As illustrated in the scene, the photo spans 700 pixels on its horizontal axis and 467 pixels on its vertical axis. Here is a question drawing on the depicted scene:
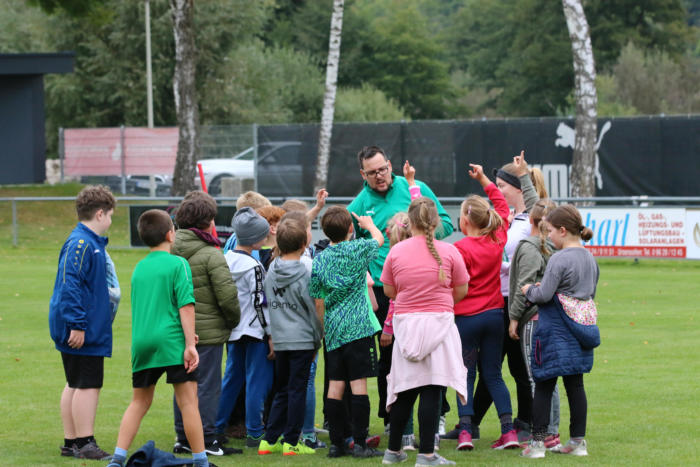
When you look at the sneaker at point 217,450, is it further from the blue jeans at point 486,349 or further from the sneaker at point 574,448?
the sneaker at point 574,448

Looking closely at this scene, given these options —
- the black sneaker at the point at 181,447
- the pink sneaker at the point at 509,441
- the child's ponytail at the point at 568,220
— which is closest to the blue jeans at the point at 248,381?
the black sneaker at the point at 181,447

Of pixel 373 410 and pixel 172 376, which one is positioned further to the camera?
pixel 373 410

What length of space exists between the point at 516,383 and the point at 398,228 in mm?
1501

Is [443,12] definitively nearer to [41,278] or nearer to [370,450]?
[41,278]

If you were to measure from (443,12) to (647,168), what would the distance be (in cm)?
10753

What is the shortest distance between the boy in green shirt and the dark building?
26.2 meters

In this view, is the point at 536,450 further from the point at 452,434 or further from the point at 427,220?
the point at 427,220

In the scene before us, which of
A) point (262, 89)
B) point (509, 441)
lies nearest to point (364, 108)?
point (262, 89)

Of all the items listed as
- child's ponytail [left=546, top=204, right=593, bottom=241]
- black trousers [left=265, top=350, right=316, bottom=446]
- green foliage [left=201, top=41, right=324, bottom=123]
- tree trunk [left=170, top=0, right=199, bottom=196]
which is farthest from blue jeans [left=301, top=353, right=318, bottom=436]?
green foliage [left=201, top=41, right=324, bottom=123]

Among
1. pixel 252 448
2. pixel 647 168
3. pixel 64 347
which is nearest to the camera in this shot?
pixel 64 347

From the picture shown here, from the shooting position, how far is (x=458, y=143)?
26969 millimetres

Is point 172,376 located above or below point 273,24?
below

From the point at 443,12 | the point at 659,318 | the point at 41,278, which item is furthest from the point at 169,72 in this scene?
the point at 443,12

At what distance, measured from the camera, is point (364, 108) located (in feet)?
184
